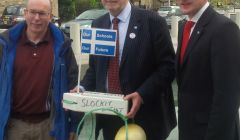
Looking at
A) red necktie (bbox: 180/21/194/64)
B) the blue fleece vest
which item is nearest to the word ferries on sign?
the blue fleece vest

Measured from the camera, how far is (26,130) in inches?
141

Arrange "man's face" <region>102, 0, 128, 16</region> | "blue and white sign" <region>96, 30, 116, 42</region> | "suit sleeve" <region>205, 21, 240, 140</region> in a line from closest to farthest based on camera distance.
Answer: "suit sleeve" <region>205, 21, 240, 140</region>
"blue and white sign" <region>96, 30, 116, 42</region>
"man's face" <region>102, 0, 128, 16</region>

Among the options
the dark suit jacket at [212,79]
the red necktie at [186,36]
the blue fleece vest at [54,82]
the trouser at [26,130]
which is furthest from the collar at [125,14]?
the trouser at [26,130]

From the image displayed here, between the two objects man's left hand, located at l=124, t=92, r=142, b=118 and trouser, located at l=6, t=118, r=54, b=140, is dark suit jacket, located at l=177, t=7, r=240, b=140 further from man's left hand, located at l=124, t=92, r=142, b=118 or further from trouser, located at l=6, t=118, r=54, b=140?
trouser, located at l=6, t=118, r=54, b=140

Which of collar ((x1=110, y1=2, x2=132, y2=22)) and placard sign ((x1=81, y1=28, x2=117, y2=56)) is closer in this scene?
placard sign ((x1=81, y1=28, x2=117, y2=56))

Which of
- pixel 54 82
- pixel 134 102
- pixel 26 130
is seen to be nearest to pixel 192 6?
pixel 134 102

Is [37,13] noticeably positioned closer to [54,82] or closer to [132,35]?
[54,82]

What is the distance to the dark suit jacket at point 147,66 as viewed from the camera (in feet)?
11.4

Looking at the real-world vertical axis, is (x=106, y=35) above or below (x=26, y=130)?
above

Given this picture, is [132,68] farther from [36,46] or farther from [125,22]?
[36,46]

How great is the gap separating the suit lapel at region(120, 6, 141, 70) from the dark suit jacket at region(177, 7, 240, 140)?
1.72ft

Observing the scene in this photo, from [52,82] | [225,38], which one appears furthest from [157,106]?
[225,38]

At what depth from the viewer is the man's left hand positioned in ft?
10.5

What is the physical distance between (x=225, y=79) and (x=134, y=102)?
784 mm
